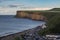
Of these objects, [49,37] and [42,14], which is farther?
[42,14]

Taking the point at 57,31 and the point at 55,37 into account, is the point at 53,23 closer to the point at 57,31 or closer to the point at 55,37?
the point at 57,31

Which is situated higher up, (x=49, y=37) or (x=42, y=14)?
(x=49, y=37)

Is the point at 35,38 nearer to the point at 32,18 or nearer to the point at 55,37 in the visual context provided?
the point at 55,37

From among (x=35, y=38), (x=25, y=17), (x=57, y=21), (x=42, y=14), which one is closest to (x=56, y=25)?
(x=57, y=21)

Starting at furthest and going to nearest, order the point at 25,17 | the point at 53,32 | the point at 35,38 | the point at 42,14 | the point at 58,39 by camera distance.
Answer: the point at 25,17, the point at 42,14, the point at 53,32, the point at 35,38, the point at 58,39

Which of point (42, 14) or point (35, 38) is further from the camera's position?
point (42, 14)

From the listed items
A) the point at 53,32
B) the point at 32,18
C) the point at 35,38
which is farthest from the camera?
the point at 32,18

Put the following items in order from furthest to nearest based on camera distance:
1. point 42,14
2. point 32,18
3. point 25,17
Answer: point 25,17
point 32,18
point 42,14

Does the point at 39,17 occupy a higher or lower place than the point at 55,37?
lower

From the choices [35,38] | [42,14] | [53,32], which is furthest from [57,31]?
[42,14]
